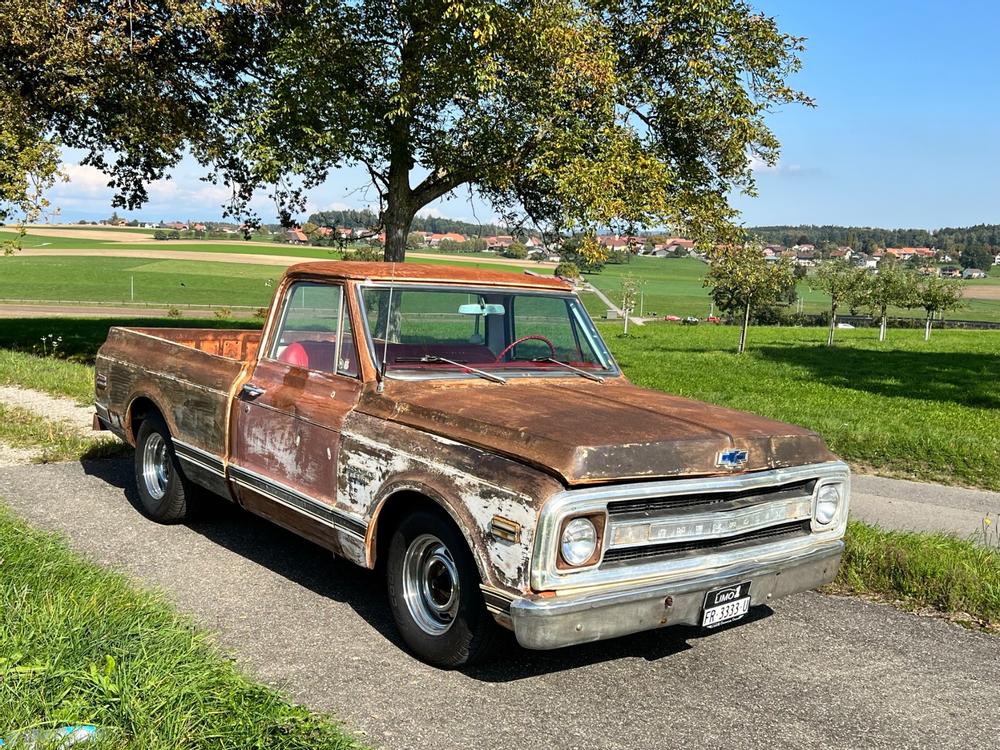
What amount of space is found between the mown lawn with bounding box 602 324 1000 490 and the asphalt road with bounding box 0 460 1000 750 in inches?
202

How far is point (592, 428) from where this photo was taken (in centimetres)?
391

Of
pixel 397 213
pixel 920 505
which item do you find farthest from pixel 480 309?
pixel 397 213

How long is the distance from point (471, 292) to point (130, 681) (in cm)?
274

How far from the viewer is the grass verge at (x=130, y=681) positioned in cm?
307

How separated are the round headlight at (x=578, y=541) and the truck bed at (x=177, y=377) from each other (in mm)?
2688

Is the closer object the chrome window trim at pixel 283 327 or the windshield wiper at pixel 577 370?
the chrome window trim at pixel 283 327

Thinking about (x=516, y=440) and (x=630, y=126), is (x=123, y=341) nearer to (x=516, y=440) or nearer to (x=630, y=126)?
(x=516, y=440)

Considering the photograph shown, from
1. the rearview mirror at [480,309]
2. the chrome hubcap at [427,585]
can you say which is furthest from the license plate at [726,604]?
the rearview mirror at [480,309]

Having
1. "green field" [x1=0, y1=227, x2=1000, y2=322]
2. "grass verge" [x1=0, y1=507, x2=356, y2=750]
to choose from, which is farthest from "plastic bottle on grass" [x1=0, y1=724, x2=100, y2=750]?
"green field" [x1=0, y1=227, x2=1000, y2=322]

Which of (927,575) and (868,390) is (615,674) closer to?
(927,575)

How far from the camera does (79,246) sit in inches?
3858

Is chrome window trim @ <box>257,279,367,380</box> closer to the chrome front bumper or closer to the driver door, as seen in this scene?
the driver door

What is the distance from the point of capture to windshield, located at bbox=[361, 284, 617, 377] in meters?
4.89

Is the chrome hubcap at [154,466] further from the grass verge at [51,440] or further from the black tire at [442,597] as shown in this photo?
the black tire at [442,597]
